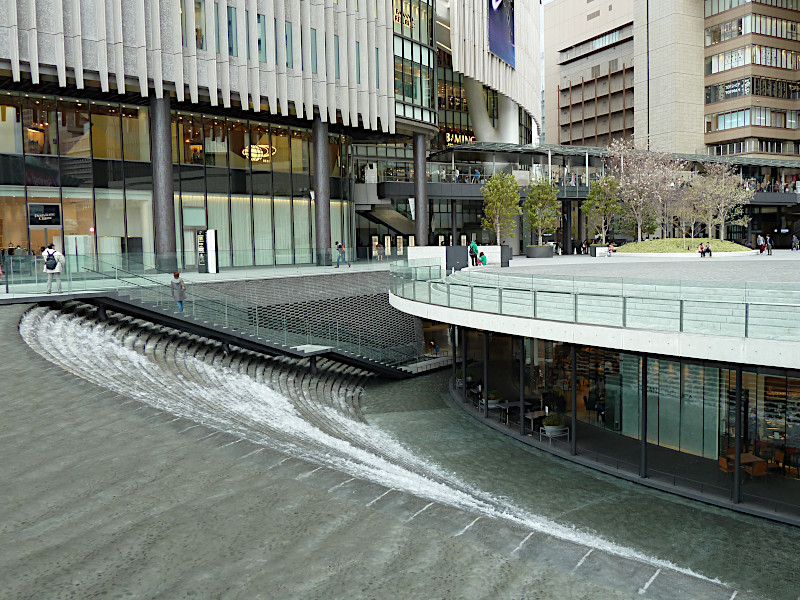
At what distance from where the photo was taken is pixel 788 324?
40.3 ft

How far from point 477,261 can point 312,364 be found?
17801mm

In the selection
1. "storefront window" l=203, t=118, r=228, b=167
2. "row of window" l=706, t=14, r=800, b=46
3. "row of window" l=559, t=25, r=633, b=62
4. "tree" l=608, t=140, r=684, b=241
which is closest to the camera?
"storefront window" l=203, t=118, r=228, b=167

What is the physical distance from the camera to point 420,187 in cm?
4703

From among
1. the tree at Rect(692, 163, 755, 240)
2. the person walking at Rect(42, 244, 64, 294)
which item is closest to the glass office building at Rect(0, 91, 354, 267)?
the person walking at Rect(42, 244, 64, 294)

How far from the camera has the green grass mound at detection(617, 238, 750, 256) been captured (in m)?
49.4

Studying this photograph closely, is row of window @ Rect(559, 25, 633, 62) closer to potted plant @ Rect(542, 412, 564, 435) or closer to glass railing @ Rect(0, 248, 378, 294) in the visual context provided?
glass railing @ Rect(0, 248, 378, 294)

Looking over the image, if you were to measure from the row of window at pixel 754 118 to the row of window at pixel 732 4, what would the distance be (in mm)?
12592

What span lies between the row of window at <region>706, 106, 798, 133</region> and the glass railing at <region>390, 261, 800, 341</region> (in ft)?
248

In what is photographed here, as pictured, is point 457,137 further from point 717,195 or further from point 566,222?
point 717,195

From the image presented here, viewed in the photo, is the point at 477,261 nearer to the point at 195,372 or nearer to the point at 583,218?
the point at 195,372

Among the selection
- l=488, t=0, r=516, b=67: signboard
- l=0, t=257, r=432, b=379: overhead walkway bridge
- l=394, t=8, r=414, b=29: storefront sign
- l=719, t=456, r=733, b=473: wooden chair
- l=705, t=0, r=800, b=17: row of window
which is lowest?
l=719, t=456, r=733, b=473: wooden chair

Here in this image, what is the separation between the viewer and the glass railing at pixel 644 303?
12.6 m

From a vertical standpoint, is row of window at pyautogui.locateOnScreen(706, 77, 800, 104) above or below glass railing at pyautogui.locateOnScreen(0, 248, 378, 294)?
above

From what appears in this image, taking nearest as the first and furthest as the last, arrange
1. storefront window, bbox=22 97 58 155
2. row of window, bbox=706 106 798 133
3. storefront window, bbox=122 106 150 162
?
storefront window, bbox=22 97 58 155 → storefront window, bbox=122 106 150 162 → row of window, bbox=706 106 798 133
